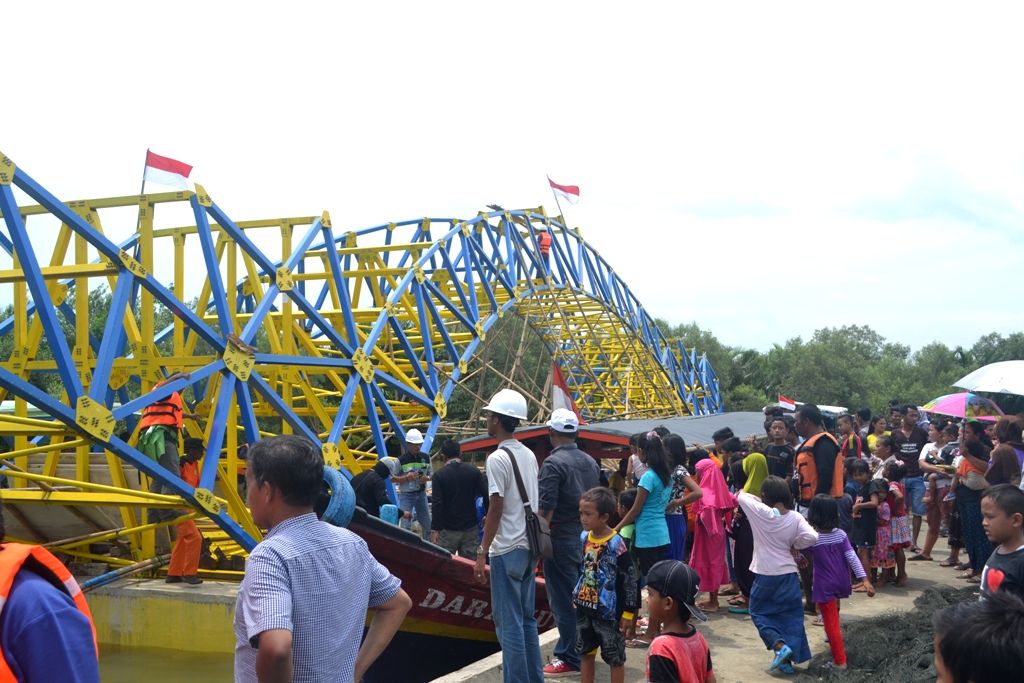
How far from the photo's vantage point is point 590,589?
598cm

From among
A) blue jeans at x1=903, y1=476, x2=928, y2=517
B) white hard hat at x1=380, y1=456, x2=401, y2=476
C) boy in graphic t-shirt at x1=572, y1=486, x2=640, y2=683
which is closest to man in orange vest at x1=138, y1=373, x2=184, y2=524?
white hard hat at x1=380, y1=456, x2=401, y2=476

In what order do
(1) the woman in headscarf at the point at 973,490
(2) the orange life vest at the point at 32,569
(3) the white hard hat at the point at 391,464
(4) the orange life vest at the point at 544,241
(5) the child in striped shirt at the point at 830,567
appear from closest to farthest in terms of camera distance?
(2) the orange life vest at the point at 32,569
(5) the child in striped shirt at the point at 830,567
(1) the woman in headscarf at the point at 973,490
(3) the white hard hat at the point at 391,464
(4) the orange life vest at the point at 544,241

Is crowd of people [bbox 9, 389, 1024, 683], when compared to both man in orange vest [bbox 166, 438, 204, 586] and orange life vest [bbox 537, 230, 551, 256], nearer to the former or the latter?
man in orange vest [bbox 166, 438, 204, 586]

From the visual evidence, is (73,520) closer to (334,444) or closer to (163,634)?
(163,634)

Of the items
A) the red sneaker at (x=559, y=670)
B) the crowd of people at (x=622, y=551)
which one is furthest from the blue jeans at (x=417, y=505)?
the red sneaker at (x=559, y=670)

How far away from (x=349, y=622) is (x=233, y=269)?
937 centimetres

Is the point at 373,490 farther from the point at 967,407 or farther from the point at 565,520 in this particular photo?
the point at 967,407

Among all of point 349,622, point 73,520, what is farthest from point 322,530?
point 73,520

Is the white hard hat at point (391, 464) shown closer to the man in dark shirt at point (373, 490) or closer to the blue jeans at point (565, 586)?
the man in dark shirt at point (373, 490)

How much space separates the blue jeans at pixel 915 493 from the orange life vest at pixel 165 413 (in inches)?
337

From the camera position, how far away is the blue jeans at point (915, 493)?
477 inches

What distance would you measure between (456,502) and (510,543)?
10.5 feet

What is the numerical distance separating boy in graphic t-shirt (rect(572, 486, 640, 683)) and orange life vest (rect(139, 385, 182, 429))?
4.63 m

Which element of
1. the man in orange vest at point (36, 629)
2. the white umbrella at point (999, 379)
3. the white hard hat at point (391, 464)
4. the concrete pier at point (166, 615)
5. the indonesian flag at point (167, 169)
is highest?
the indonesian flag at point (167, 169)
